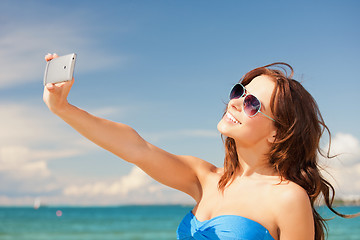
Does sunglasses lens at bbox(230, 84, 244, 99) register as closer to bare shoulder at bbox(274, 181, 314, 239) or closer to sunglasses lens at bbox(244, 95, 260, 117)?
sunglasses lens at bbox(244, 95, 260, 117)

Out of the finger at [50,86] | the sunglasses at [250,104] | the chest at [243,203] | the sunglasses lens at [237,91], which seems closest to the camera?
the finger at [50,86]

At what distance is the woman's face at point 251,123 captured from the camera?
2.49 meters

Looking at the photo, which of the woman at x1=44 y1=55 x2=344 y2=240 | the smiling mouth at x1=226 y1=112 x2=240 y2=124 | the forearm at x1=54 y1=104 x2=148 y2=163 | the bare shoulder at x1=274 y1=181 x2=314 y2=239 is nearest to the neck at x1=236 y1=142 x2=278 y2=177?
the woman at x1=44 y1=55 x2=344 y2=240

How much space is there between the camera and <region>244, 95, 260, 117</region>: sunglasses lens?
2480 mm

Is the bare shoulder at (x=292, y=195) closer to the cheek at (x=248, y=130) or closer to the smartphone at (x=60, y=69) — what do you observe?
the cheek at (x=248, y=130)

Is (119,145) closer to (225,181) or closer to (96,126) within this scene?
(96,126)

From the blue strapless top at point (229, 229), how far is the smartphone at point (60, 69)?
100 centimetres

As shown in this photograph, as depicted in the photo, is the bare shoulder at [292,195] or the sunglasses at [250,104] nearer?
the bare shoulder at [292,195]

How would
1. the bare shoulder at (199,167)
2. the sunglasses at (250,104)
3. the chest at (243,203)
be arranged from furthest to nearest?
1. the bare shoulder at (199,167)
2. the sunglasses at (250,104)
3. the chest at (243,203)

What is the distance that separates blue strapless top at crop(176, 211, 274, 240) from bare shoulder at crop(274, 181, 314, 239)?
9cm

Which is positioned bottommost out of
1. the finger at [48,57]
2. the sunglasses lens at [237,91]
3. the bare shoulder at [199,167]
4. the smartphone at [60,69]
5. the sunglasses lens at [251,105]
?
the bare shoulder at [199,167]

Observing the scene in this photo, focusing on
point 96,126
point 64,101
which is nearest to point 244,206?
point 96,126

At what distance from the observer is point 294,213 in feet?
7.40

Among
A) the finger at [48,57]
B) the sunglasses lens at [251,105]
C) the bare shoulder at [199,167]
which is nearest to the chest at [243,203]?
the bare shoulder at [199,167]
